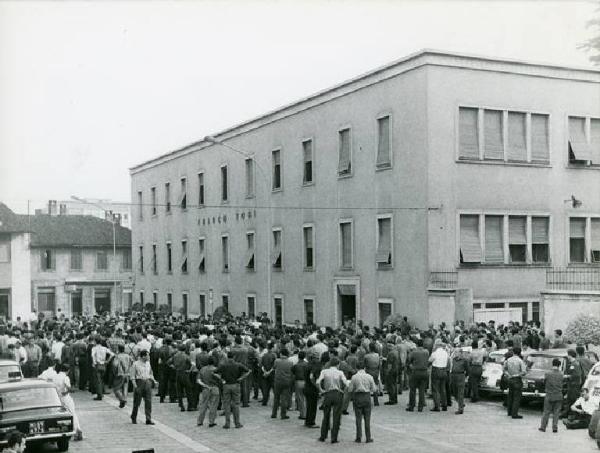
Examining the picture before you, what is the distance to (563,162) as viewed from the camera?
103 feet

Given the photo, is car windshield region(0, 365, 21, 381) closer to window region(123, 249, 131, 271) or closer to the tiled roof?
the tiled roof

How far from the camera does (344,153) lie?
3406 centimetres

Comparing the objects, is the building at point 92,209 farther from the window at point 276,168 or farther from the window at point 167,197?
the window at point 276,168

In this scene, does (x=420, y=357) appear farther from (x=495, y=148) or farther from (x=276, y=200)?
(x=276, y=200)

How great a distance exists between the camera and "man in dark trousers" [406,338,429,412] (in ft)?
61.3

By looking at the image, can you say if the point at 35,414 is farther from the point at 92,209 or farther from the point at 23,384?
the point at 92,209

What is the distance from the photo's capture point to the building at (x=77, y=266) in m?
65.6

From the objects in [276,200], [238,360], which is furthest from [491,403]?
[276,200]

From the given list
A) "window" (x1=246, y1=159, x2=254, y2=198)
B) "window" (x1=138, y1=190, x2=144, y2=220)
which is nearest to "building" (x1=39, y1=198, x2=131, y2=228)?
"window" (x1=138, y1=190, x2=144, y2=220)

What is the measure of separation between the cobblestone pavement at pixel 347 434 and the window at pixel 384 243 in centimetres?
1180

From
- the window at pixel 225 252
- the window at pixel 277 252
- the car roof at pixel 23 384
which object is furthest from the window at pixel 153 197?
the car roof at pixel 23 384

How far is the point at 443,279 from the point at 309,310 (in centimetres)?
961

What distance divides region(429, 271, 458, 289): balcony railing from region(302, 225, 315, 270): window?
29.5ft

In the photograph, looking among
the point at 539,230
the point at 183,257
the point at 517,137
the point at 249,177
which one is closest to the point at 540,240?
the point at 539,230
